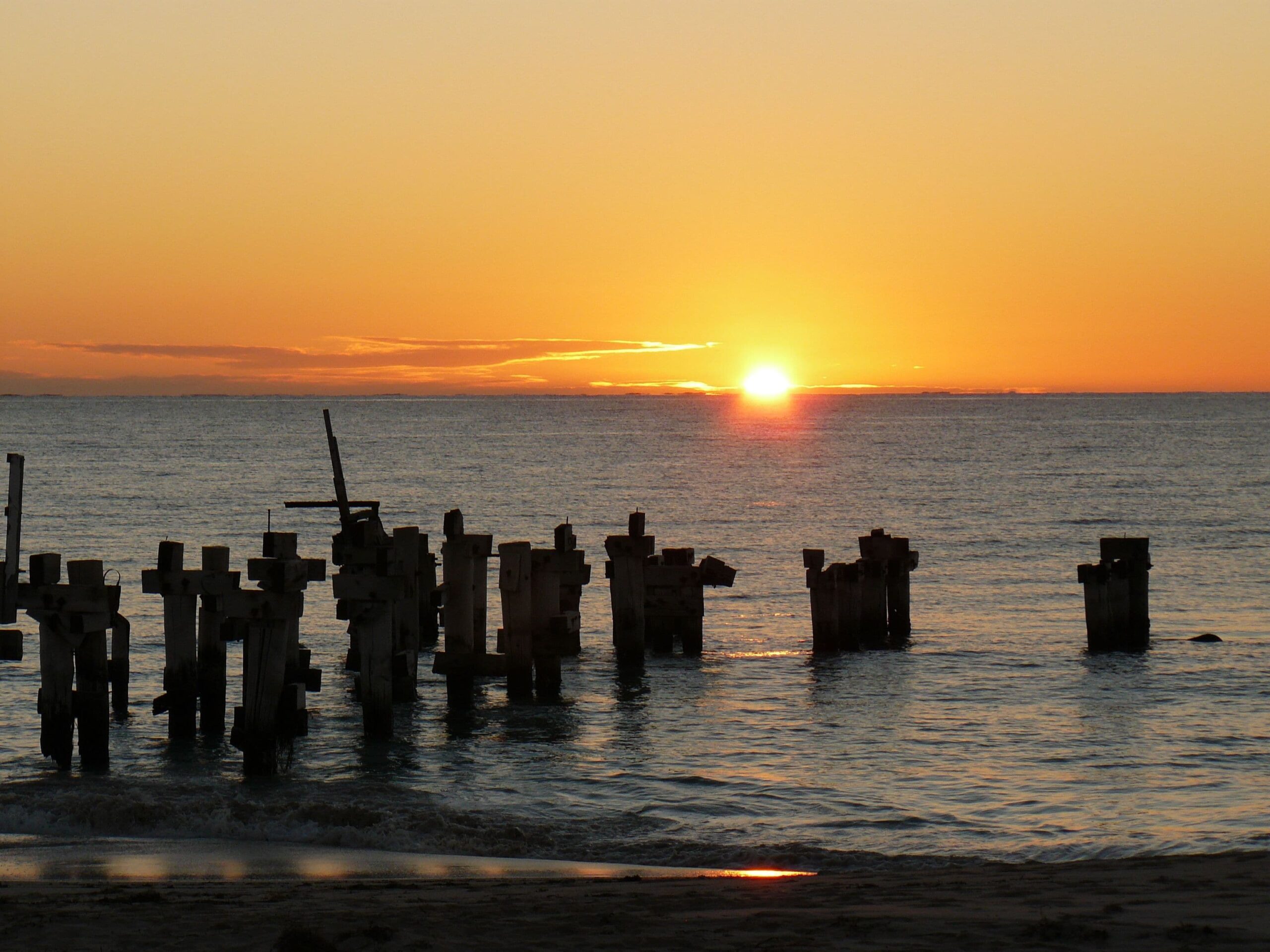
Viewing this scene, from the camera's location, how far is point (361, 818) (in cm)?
1212

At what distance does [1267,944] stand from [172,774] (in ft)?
34.6

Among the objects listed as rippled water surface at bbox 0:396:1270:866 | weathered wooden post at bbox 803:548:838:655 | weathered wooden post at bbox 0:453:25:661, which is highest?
weathered wooden post at bbox 0:453:25:661

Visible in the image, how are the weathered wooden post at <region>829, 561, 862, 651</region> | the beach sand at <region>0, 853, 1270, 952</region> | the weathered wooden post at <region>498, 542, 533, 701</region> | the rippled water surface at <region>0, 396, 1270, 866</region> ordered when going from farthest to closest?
1. the weathered wooden post at <region>829, 561, 862, 651</region>
2. the weathered wooden post at <region>498, 542, 533, 701</region>
3. the rippled water surface at <region>0, 396, 1270, 866</region>
4. the beach sand at <region>0, 853, 1270, 952</region>

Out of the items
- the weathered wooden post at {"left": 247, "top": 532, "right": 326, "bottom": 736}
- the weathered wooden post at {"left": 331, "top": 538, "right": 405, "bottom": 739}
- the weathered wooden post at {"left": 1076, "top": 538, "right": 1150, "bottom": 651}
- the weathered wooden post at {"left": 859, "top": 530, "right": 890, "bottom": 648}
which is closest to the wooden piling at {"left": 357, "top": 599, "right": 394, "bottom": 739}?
the weathered wooden post at {"left": 331, "top": 538, "right": 405, "bottom": 739}

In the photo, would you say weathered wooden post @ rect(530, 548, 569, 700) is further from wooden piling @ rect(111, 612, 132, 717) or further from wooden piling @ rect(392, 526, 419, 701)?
wooden piling @ rect(111, 612, 132, 717)

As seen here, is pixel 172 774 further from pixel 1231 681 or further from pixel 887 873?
pixel 1231 681

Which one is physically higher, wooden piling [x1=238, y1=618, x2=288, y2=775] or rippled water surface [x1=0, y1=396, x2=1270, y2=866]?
wooden piling [x1=238, y1=618, x2=288, y2=775]

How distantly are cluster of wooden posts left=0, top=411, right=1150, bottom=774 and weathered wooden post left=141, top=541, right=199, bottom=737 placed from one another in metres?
0.02

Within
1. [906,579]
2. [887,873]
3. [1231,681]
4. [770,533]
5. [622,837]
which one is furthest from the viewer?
[770,533]

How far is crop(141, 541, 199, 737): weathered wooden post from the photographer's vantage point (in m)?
14.7

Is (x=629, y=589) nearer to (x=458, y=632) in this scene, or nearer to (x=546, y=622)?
(x=546, y=622)

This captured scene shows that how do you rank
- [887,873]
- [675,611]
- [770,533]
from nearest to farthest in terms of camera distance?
[887,873], [675,611], [770,533]

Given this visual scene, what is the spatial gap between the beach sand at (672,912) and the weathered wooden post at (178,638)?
526 cm

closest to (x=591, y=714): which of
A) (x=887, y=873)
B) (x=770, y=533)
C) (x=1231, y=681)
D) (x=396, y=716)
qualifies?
(x=396, y=716)
